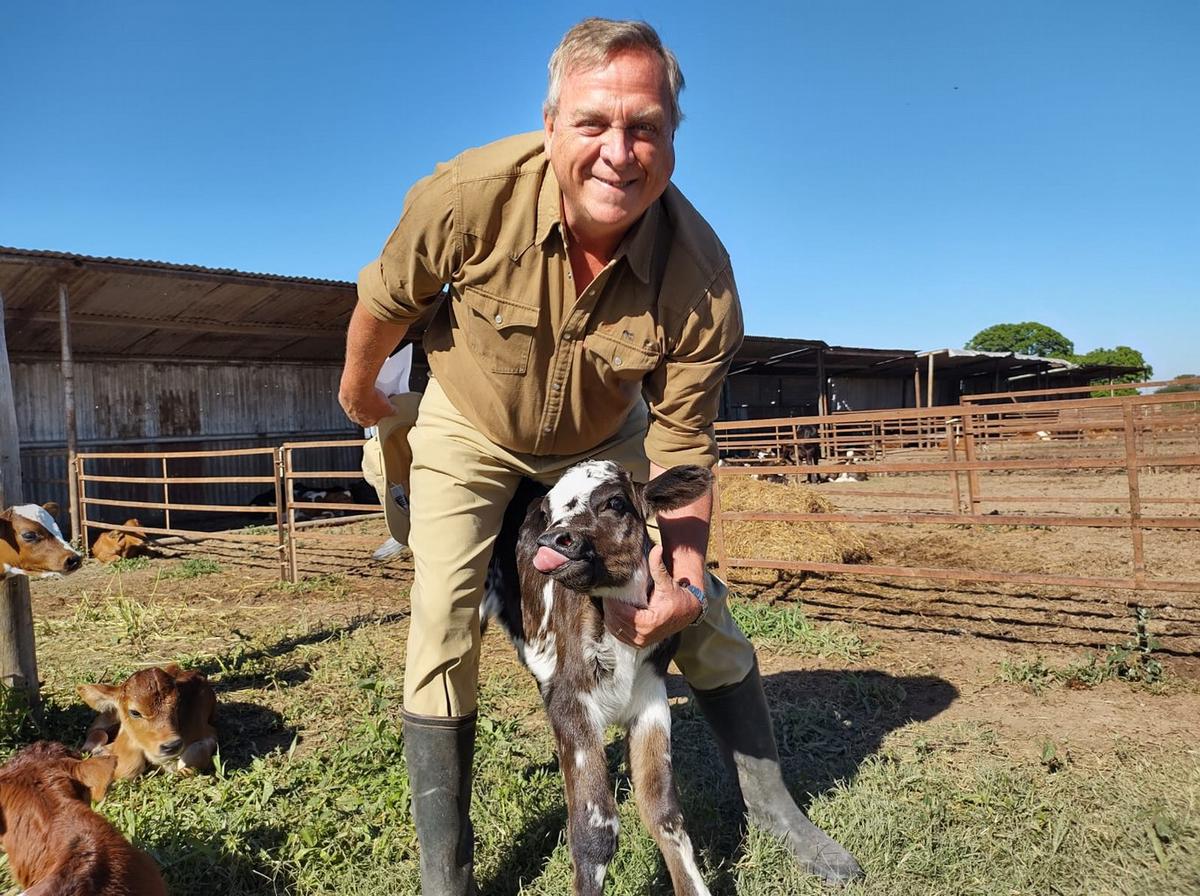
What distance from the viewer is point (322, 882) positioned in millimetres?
2379

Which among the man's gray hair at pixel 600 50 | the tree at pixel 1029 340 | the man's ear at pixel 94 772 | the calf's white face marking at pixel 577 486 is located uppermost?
the tree at pixel 1029 340

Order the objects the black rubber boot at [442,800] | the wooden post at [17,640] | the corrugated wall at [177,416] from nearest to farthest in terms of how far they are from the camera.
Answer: the black rubber boot at [442,800], the wooden post at [17,640], the corrugated wall at [177,416]

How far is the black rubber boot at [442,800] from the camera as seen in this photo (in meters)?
2.14

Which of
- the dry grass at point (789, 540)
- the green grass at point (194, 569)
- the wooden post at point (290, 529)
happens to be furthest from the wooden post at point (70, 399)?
the dry grass at point (789, 540)

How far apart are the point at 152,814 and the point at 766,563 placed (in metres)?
4.07

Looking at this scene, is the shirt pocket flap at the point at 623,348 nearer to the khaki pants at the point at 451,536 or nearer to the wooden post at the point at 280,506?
the khaki pants at the point at 451,536

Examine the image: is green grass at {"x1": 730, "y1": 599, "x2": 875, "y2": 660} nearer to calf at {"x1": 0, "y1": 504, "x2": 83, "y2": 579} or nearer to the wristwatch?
the wristwatch

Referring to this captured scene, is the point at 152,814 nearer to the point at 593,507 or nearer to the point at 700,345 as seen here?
the point at 593,507

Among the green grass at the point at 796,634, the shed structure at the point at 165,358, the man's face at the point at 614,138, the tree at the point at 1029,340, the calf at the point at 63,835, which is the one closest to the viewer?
the man's face at the point at 614,138

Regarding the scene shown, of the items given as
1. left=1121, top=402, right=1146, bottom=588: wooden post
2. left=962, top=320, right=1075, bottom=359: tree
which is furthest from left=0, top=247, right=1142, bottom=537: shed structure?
left=962, top=320, right=1075, bottom=359: tree

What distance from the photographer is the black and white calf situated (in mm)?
2039

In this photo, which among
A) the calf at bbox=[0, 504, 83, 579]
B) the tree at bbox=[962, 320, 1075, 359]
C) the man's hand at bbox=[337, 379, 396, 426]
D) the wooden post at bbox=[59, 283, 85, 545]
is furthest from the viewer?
the tree at bbox=[962, 320, 1075, 359]

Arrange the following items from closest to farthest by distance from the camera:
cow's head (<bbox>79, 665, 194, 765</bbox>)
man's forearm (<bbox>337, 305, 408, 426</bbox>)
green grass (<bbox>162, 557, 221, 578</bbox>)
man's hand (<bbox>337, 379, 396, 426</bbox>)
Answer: man's forearm (<bbox>337, 305, 408, 426</bbox>) → man's hand (<bbox>337, 379, 396, 426</bbox>) → cow's head (<bbox>79, 665, 194, 765</bbox>) → green grass (<bbox>162, 557, 221, 578</bbox>)

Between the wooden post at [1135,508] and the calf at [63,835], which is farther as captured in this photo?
the wooden post at [1135,508]
